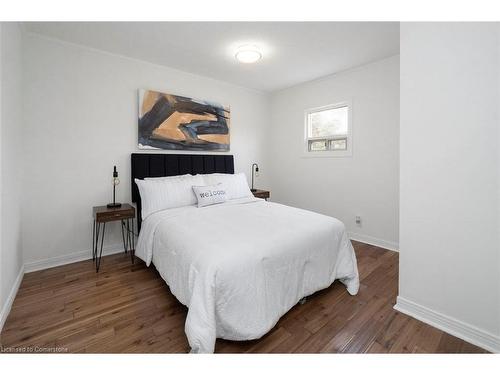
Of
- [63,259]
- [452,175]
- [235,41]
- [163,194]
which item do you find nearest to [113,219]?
[163,194]

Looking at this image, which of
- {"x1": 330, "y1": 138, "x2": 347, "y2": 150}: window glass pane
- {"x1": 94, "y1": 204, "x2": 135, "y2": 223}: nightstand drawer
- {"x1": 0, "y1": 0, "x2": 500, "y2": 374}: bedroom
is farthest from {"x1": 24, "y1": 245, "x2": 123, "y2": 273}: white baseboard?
{"x1": 330, "y1": 138, "x2": 347, "y2": 150}: window glass pane

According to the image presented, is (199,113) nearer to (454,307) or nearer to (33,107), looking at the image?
(33,107)

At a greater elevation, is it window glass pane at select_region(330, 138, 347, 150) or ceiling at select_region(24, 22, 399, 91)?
ceiling at select_region(24, 22, 399, 91)

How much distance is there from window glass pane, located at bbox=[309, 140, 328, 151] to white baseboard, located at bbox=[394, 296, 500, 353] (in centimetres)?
244

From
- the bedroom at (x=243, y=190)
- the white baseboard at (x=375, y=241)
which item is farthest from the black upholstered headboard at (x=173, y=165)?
the white baseboard at (x=375, y=241)

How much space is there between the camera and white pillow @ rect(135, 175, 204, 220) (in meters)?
2.63

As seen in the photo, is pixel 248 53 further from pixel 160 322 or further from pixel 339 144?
pixel 160 322

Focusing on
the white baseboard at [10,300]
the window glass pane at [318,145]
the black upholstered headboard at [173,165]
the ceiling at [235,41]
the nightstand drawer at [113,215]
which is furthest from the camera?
the window glass pane at [318,145]

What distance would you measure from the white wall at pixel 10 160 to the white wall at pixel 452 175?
113 inches

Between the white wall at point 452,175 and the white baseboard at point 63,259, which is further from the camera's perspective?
the white baseboard at point 63,259

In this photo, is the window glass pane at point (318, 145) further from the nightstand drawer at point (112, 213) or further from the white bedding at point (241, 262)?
the nightstand drawer at point (112, 213)

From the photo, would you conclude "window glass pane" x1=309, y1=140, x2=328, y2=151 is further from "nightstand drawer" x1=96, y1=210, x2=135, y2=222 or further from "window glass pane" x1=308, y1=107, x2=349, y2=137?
"nightstand drawer" x1=96, y1=210, x2=135, y2=222

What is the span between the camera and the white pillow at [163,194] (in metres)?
2.63

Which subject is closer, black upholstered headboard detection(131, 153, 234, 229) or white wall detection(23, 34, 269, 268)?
white wall detection(23, 34, 269, 268)
